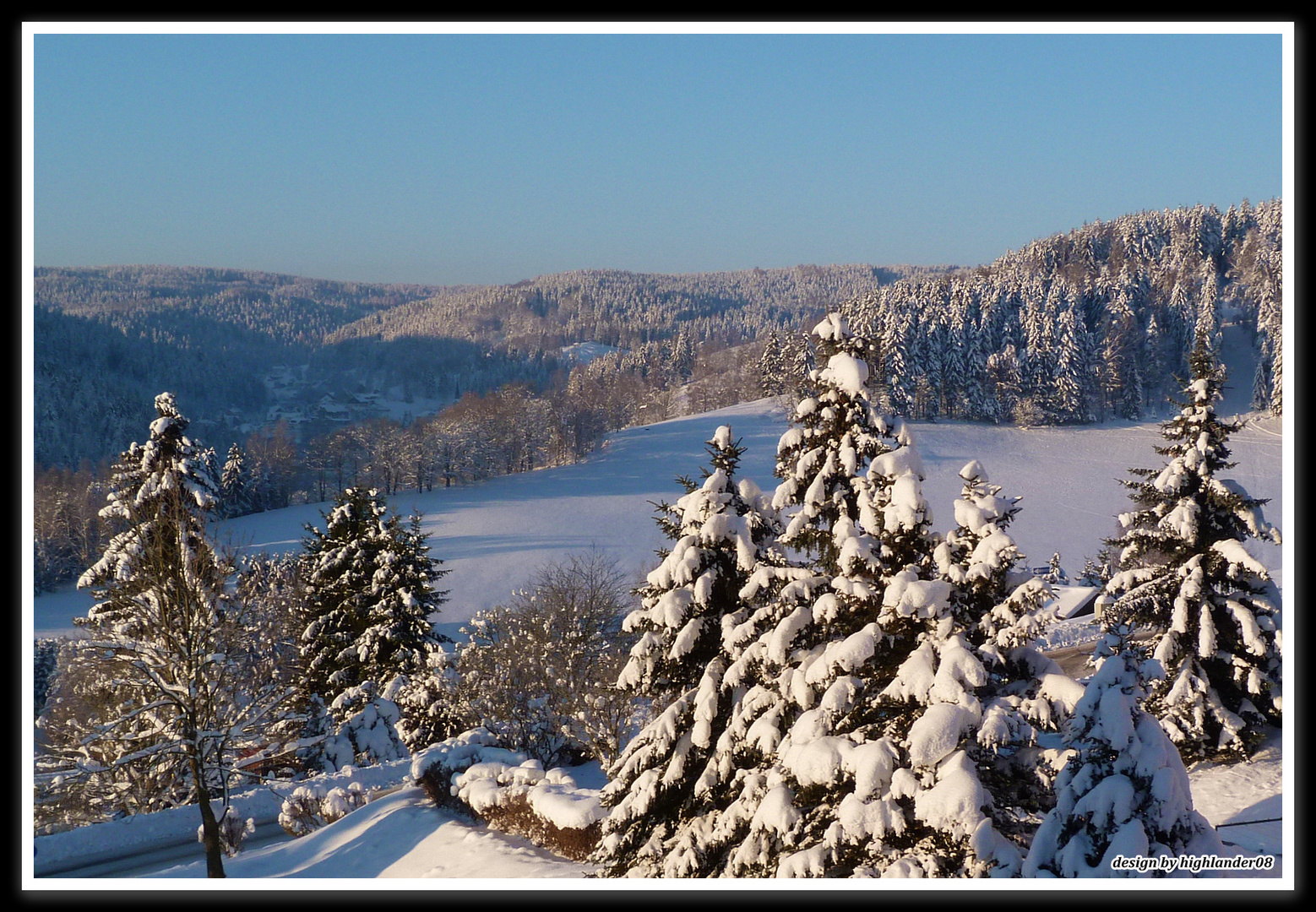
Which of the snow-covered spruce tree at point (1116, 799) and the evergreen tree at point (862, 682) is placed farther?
the evergreen tree at point (862, 682)

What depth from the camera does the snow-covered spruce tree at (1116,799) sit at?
7.88 metres

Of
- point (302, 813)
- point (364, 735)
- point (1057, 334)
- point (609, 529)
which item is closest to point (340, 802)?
point (302, 813)

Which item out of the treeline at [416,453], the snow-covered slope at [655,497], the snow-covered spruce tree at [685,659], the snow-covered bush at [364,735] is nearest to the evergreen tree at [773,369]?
the snow-covered slope at [655,497]

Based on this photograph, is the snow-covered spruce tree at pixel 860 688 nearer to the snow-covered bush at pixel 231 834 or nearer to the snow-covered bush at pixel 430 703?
the snow-covered bush at pixel 231 834

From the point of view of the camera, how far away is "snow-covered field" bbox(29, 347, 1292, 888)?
52.5 ft

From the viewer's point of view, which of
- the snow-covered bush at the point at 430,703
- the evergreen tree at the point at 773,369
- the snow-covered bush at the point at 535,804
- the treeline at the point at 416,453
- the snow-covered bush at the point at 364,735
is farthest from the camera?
the evergreen tree at the point at 773,369

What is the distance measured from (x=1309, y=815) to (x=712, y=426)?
94059 millimetres

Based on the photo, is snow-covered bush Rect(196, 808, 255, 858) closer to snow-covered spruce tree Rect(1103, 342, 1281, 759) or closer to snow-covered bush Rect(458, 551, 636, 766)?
snow-covered bush Rect(458, 551, 636, 766)

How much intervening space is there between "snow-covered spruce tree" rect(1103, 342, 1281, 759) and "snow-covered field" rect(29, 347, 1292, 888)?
91cm

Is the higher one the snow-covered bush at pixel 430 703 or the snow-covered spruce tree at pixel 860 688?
the snow-covered spruce tree at pixel 860 688

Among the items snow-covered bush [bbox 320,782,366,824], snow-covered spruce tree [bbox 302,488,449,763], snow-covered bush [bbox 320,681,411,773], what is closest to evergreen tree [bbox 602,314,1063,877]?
snow-covered bush [bbox 320,782,366,824]

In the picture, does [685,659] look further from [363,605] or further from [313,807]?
[363,605]

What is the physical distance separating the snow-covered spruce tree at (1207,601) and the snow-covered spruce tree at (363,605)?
2186cm

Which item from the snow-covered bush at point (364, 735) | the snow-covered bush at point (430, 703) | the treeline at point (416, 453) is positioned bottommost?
the snow-covered bush at point (364, 735)
